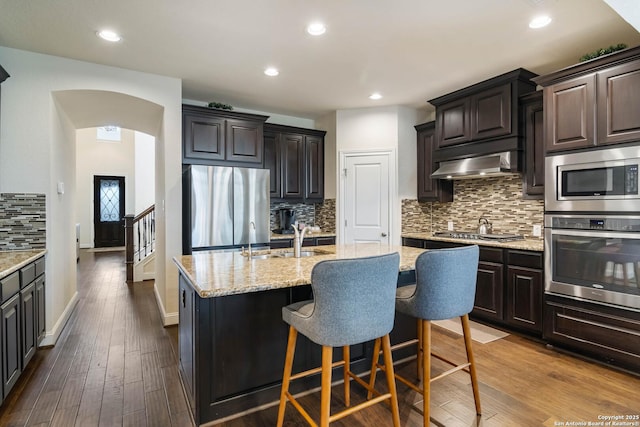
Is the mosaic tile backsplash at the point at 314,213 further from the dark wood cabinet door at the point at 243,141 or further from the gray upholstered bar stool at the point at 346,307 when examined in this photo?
the gray upholstered bar stool at the point at 346,307

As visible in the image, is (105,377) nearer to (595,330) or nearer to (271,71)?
(271,71)

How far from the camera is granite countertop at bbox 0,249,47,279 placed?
2.13m

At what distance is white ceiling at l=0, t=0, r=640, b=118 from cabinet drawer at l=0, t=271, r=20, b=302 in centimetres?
185

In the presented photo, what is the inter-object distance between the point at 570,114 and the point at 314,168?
10.5ft

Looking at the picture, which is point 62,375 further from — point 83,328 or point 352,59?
point 352,59

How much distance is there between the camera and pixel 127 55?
310cm

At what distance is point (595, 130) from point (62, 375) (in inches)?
179

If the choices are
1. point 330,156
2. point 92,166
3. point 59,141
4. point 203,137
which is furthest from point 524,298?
point 92,166

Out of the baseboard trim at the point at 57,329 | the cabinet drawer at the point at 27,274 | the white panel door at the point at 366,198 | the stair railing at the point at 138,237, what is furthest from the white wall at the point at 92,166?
the cabinet drawer at the point at 27,274

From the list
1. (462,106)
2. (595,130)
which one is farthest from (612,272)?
(462,106)

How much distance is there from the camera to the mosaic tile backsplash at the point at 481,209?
3.83 meters

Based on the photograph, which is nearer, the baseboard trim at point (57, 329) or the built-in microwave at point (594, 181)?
the built-in microwave at point (594, 181)

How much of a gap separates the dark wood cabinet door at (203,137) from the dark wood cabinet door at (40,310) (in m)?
1.80

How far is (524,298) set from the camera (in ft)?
10.5
